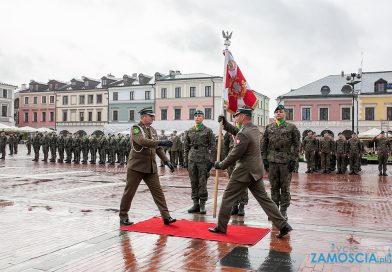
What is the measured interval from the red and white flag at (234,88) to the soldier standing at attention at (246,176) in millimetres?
1931

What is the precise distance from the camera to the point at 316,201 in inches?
396

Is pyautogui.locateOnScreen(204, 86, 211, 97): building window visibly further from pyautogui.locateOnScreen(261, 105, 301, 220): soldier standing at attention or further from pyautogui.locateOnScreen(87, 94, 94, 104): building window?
pyautogui.locateOnScreen(261, 105, 301, 220): soldier standing at attention

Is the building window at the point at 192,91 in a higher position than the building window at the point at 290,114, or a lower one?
higher

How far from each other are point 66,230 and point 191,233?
1935 millimetres

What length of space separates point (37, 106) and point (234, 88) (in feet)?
226

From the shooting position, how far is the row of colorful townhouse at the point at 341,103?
157ft

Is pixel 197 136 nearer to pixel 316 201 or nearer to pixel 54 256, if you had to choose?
pixel 316 201

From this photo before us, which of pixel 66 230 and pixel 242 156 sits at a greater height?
pixel 242 156

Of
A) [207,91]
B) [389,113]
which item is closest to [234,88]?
[389,113]

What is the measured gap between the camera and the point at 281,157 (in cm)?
748

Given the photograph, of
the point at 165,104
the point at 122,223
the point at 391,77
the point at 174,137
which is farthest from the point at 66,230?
the point at 165,104

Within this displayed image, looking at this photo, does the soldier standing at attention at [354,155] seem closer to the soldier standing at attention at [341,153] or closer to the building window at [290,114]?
the soldier standing at attention at [341,153]

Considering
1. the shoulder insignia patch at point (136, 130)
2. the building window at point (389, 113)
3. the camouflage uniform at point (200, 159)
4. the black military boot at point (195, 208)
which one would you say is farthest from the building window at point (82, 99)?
the shoulder insignia patch at point (136, 130)

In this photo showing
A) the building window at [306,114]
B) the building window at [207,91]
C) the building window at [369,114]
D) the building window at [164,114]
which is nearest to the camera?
the building window at [369,114]
